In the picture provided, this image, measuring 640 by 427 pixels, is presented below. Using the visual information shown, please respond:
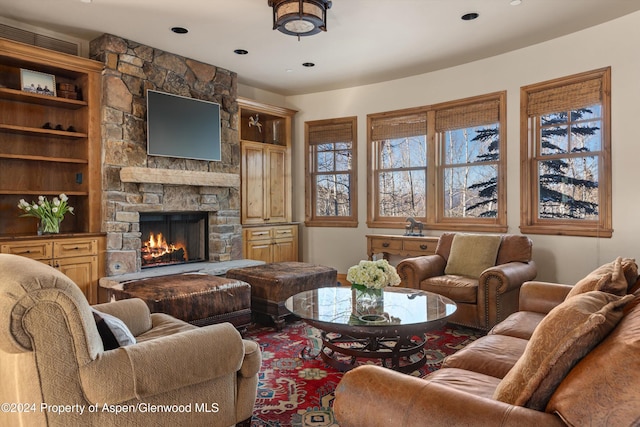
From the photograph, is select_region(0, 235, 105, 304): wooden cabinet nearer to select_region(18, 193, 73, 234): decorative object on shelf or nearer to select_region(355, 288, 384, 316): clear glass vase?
select_region(18, 193, 73, 234): decorative object on shelf

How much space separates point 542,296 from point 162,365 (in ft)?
7.70

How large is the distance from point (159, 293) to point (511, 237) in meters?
3.34

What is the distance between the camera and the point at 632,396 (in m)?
0.97

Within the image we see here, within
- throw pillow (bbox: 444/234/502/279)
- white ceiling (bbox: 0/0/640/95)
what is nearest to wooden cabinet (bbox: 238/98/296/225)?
white ceiling (bbox: 0/0/640/95)

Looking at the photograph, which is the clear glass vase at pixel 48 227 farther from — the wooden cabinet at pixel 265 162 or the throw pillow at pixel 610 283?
the throw pillow at pixel 610 283

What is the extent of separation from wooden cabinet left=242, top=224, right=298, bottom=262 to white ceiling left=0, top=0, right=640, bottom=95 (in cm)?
227

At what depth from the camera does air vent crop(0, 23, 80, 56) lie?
4.04 metres

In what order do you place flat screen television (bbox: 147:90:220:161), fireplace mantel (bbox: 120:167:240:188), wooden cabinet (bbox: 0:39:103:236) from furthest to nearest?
flat screen television (bbox: 147:90:220:161), fireplace mantel (bbox: 120:167:240:188), wooden cabinet (bbox: 0:39:103:236)

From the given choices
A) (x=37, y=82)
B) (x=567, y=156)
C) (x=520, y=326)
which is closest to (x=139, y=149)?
(x=37, y=82)

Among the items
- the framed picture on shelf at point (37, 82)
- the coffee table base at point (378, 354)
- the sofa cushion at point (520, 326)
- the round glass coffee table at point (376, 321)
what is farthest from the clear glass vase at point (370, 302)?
the framed picture on shelf at point (37, 82)

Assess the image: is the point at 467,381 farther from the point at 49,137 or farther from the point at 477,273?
the point at 49,137

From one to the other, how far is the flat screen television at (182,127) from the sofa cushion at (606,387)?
4.57 metres

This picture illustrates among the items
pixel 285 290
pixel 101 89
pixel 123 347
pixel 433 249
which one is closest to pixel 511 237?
pixel 433 249

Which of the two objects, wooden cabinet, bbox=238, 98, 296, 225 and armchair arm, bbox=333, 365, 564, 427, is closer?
armchair arm, bbox=333, 365, 564, 427
